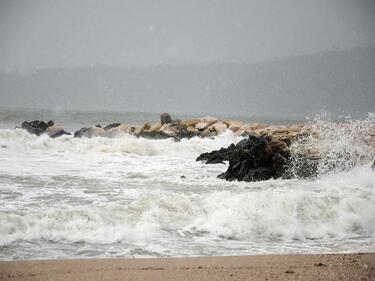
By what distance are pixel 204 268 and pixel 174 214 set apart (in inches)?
130

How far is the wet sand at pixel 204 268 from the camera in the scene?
4555 mm

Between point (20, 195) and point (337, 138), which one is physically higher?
point (337, 138)

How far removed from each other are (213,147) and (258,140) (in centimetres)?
1159

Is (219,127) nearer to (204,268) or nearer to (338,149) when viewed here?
(338,149)

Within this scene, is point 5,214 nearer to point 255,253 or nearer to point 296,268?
point 255,253

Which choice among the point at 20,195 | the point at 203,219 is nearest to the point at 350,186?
the point at 203,219

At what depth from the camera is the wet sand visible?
455 centimetres

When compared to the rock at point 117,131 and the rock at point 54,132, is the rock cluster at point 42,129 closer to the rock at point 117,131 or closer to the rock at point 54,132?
the rock at point 54,132

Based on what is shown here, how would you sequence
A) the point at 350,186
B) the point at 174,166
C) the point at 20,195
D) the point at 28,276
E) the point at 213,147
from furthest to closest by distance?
1. the point at 213,147
2. the point at 174,166
3. the point at 350,186
4. the point at 20,195
5. the point at 28,276

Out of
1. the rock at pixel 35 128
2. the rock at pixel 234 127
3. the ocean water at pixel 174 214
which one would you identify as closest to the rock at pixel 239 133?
the rock at pixel 234 127

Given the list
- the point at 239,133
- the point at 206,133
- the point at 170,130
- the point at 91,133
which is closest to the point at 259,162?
the point at 206,133

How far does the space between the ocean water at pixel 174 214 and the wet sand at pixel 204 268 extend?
1.94ft

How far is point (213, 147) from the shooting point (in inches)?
1048

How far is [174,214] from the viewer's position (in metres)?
8.23
